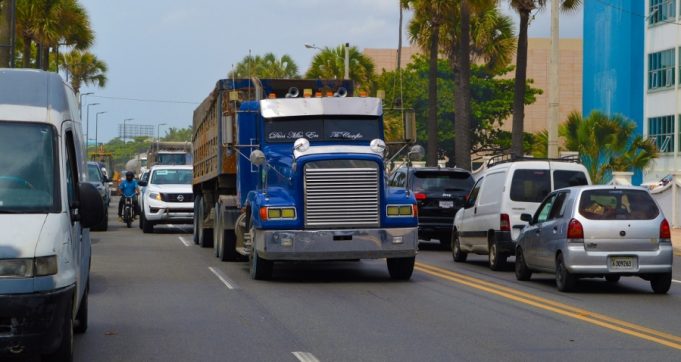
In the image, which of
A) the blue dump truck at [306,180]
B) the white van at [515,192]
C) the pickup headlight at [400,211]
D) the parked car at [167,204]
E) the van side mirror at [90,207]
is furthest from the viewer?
the parked car at [167,204]

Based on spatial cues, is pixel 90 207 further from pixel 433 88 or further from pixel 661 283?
pixel 433 88

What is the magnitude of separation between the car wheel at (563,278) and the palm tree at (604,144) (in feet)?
72.7

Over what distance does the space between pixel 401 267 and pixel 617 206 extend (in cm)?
373

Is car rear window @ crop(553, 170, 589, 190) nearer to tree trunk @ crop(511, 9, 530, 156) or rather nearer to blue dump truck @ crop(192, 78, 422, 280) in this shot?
blue dump truck @ crop(192, 78, 422, 280)

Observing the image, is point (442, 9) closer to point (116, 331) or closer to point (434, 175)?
point (434, 175)

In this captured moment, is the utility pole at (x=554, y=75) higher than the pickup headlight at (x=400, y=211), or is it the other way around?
the utility pole at (x=554, y=75)

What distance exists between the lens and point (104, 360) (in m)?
10.8

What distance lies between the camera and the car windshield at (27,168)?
382 inches

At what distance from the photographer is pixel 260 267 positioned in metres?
19.0

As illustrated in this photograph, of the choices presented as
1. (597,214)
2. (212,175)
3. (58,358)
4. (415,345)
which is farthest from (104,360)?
(212,175)

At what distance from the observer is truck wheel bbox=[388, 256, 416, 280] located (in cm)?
1917

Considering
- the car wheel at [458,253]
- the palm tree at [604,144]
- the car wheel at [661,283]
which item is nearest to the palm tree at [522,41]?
the palm tree at [604,144]

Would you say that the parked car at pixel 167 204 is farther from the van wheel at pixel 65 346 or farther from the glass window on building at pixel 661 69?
the glass window on building at pixel 661 69

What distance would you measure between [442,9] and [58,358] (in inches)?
1477
